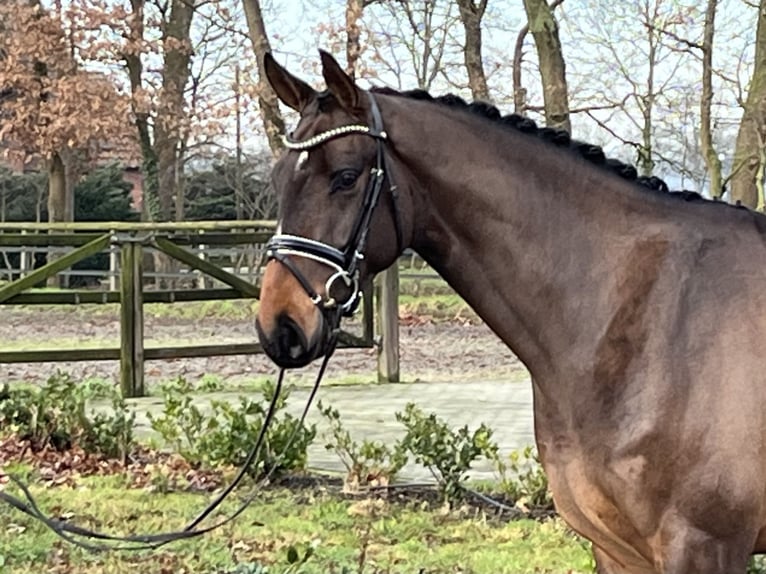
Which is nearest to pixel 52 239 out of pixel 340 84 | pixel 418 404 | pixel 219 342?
pixel 418 404

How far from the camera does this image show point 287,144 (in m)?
2.79

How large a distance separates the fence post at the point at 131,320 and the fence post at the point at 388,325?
7.88ft

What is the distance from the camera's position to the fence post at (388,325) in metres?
10.6

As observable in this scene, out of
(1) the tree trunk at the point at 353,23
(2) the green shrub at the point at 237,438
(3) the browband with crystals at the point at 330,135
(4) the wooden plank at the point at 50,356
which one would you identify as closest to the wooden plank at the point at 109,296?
(4) the wooden plank at the point at 50,356

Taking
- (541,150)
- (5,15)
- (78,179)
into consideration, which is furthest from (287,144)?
(78,179)

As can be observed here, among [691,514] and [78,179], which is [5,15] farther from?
[691,514]

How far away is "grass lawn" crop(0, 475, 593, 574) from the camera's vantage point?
16.0 feet

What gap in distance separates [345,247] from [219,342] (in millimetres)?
11046

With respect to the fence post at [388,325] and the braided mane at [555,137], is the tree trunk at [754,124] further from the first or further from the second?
the braided mane at [555,137]

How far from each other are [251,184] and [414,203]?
31657mm

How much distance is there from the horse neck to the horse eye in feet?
0.62

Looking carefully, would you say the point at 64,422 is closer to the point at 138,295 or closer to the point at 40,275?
the point at 40,275

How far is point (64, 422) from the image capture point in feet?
22.9

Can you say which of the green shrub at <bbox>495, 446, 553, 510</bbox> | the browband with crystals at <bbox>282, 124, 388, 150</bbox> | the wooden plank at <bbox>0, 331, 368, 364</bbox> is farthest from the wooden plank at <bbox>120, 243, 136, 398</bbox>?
the browband with crystals at <bbox>282, 124, 388, 150</bbox>
